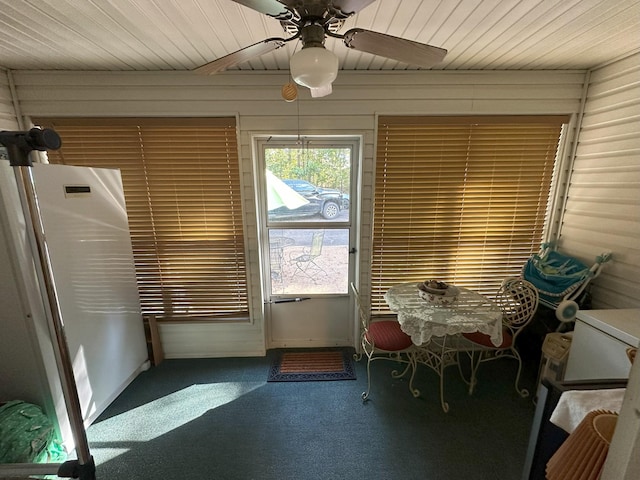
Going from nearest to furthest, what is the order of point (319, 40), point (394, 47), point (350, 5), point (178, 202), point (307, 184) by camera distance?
point (350, 5) < point (319, 40) < point (394, 47) < point (178, 202) < point (307, 184)

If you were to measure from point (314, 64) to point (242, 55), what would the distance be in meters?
0.46

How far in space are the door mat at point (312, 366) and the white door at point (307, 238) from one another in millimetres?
116

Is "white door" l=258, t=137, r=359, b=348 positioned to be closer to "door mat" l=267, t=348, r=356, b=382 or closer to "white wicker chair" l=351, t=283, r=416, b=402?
"door mat" l=267, t=348, r=356, b=382

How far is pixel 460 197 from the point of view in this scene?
2.35 m

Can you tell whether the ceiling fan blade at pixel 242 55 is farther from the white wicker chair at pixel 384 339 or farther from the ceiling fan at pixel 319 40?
the white wicker chair at pixel 384 339

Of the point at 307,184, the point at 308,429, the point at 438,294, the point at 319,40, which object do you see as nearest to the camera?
the point at 319,40

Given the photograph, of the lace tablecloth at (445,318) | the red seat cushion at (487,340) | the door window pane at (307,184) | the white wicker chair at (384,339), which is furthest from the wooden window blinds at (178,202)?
the red seat cushion at (487,340)

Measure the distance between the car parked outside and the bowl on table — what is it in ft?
3.30

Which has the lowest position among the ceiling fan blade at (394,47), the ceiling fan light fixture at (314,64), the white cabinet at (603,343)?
the white cabinet at (603,343)

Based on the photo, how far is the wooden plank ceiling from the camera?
133 cm

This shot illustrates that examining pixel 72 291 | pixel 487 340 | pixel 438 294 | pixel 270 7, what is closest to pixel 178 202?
pixel 72 291

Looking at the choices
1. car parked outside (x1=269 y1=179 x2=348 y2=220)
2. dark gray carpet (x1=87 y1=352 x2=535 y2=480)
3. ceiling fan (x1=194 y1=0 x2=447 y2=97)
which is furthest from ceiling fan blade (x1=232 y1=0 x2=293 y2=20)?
dark gray carpet (x1=87 y1=352 x2=535 y2=480)

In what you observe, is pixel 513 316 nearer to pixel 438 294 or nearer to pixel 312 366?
pixel 438 294

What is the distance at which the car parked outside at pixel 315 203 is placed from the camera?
2.41 meters
